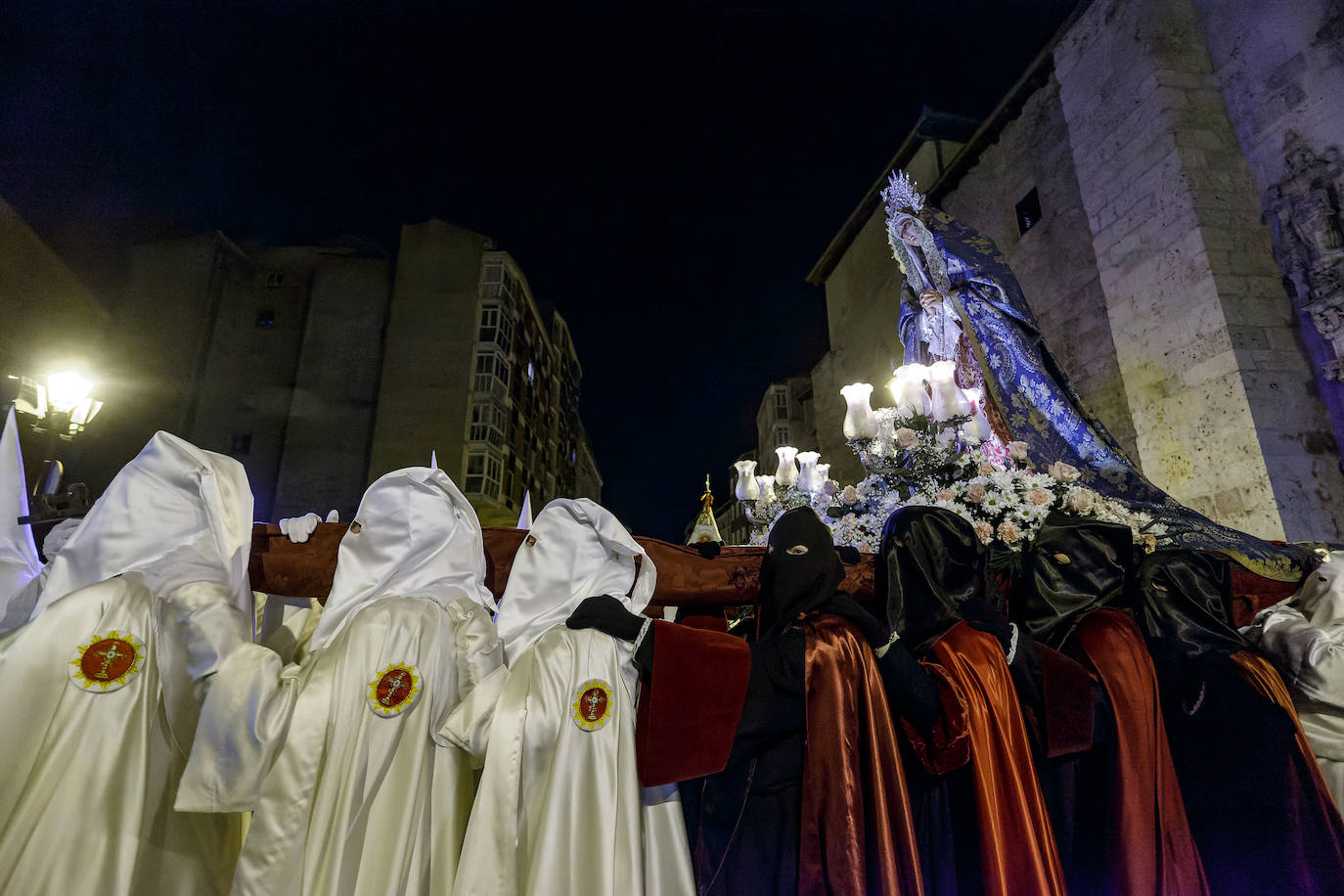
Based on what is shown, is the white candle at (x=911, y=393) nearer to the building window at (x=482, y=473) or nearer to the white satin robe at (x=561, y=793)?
the white satin robe at (x=561, y=793)

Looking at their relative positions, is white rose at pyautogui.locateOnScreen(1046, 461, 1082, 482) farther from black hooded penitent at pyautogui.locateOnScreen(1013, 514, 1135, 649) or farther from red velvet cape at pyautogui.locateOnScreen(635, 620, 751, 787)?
red velvet cape at pyautogui.locateOnScreen(635, 620, 751, 787)

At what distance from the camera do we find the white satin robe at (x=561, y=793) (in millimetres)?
2221

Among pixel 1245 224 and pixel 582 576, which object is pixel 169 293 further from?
pixel 1245 224

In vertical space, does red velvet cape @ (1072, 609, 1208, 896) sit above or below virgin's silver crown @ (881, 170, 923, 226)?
below

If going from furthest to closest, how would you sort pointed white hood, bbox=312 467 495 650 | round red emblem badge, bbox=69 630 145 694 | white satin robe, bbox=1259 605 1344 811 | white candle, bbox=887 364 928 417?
1. white candle, bbox=887 364 928 417
2. white satin robe, bbox=1259 605 1344 811
3. pointed white hood, bbox=312 467 495 650
4. round red emblem badge, bbox=69 630 145 694

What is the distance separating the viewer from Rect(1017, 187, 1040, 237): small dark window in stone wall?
9.91 metres

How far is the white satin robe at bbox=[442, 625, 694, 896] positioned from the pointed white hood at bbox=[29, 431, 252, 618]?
108cm

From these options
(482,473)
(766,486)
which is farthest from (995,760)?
(482,473)

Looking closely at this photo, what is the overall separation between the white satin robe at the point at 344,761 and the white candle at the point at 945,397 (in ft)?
10.9

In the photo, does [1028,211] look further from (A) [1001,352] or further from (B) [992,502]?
(B) [992,502]

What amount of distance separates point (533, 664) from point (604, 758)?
1.35 feet

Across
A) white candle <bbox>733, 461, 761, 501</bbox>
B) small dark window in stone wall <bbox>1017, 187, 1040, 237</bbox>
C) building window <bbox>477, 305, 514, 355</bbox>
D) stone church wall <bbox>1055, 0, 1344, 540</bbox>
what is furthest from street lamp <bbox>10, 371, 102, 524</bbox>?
building window <bbox>477, 305, 514, 355</bbox>

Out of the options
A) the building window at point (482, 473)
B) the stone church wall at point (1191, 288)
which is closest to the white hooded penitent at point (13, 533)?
the stone church wall at point (1191, 288)

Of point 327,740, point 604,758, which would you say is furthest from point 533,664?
point 327,740
